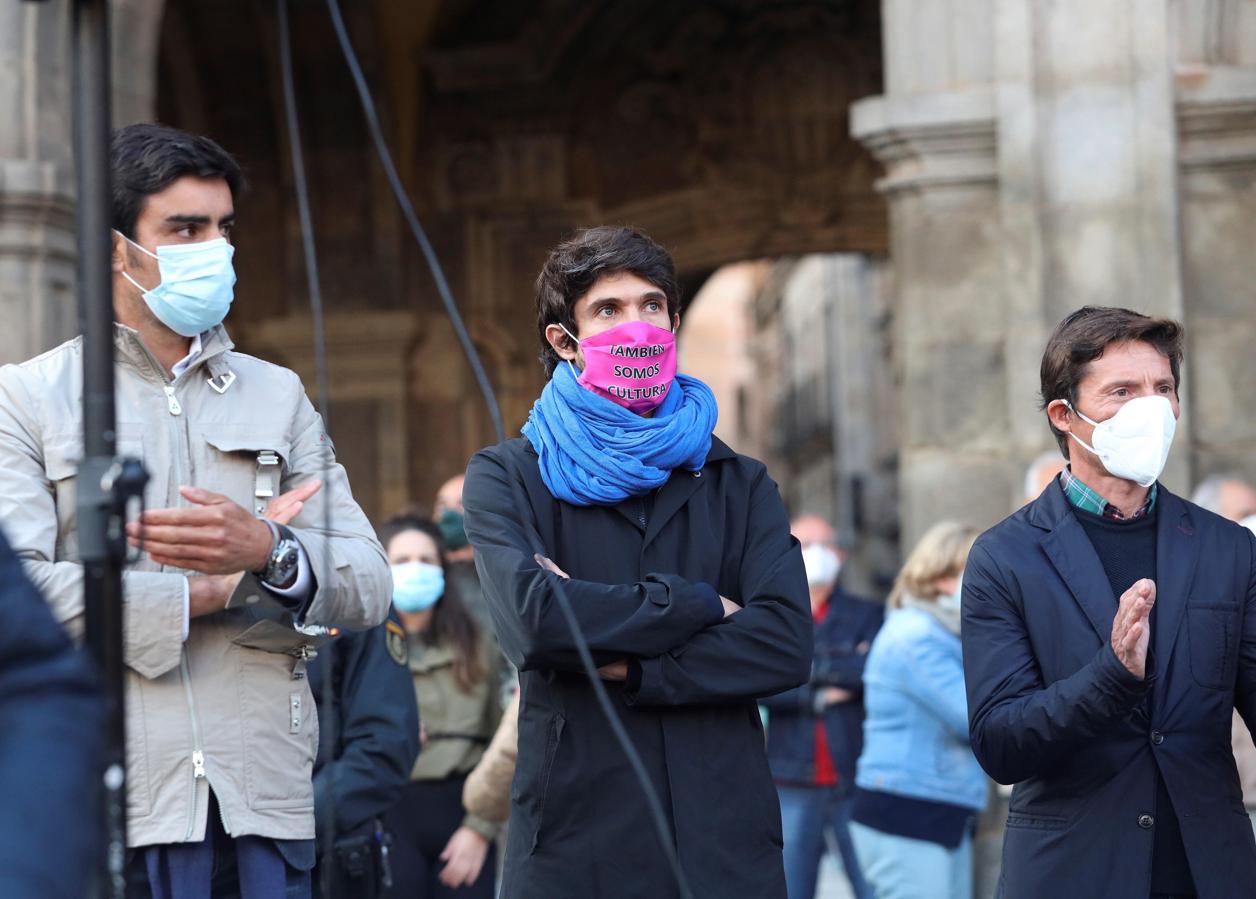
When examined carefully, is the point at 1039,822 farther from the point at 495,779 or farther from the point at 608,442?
the point at 495,779

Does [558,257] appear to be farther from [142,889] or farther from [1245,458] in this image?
[1245,458]

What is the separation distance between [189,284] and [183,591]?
0.50 meters

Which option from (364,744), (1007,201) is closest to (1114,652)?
(364,744)

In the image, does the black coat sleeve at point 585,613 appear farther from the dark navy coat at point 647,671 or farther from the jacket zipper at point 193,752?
the jacket zipper at point 193,752

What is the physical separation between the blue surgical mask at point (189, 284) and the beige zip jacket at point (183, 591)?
7 cm

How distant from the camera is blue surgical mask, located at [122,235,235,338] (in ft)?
10.4

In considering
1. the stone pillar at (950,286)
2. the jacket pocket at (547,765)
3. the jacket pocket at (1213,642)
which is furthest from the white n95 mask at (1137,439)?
the stone pillar at (950,286)

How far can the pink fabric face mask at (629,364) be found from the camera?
Result: 335 cm

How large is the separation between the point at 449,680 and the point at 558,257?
2713 millimetres

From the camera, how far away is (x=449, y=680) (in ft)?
19.5

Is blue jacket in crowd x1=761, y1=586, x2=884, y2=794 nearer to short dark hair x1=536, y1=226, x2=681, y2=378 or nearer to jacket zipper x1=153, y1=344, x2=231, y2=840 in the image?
short dark hair x1=536, y1=226, x2=681, y2=378

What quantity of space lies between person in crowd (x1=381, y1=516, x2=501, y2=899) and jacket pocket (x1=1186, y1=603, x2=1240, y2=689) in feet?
8.91

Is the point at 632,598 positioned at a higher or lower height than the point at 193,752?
higher

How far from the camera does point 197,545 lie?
9.64ft
